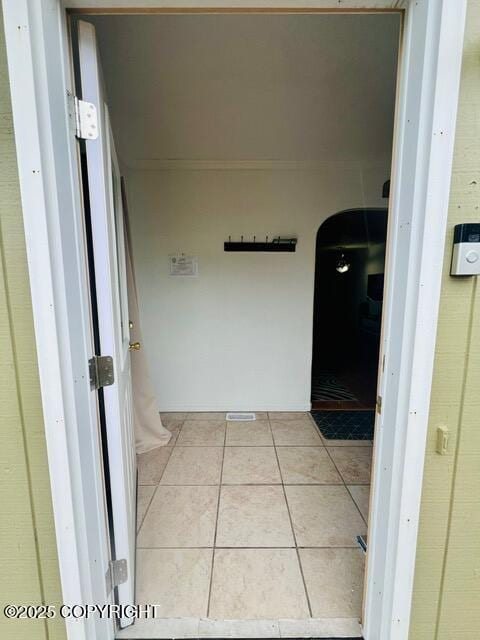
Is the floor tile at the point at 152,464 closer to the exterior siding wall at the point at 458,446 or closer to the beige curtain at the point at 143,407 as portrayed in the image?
the beige curtain at the point at 143,407

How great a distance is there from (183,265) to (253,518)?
7.18 ft

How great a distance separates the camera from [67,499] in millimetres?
908

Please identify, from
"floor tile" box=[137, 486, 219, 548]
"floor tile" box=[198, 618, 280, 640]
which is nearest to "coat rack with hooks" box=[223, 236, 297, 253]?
"floor tile" box=[137, 486, 219, 548]

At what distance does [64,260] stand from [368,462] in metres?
2.41

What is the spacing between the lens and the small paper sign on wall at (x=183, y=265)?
289 cm

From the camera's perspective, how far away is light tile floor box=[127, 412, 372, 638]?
1220mm

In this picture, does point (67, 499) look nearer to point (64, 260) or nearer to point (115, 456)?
point (115, 456)

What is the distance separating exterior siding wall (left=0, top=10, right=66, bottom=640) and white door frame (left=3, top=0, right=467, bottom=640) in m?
0.07

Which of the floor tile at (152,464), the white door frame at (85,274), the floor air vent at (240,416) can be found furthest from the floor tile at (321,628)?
the floor air vent at (240,416)

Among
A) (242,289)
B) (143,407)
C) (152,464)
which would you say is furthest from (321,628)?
(242,289)

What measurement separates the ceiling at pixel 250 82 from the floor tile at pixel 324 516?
2.63m

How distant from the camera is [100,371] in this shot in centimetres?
99

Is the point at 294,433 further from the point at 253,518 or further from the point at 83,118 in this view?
the point at 83,118

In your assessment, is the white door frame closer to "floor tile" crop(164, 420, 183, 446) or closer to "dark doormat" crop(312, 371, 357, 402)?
"floor tile" crop(164, 420, 183, 446)
